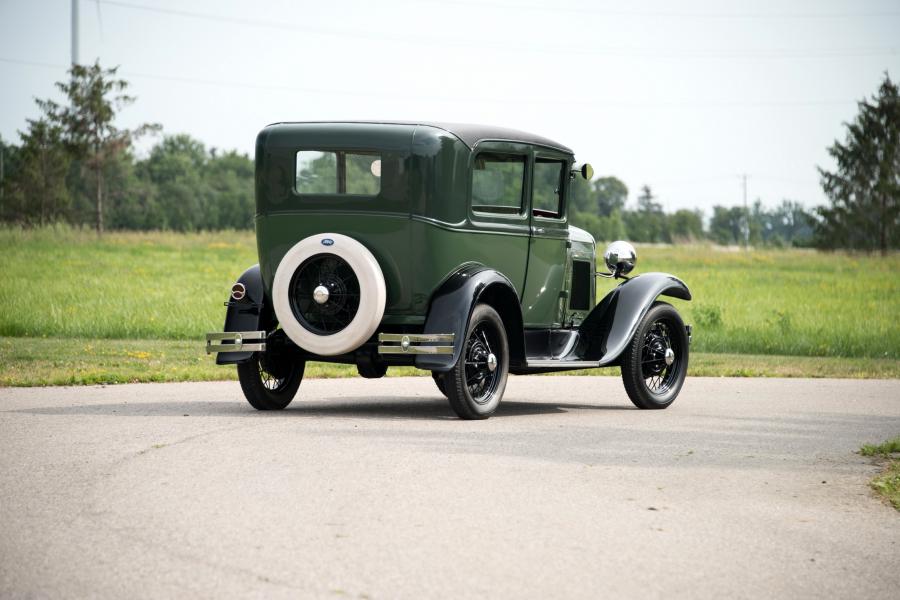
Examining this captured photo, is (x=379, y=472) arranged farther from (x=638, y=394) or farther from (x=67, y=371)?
(x=67, y=371)

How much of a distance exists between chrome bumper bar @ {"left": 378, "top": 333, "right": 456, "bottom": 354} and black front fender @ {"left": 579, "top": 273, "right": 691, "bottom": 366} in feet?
6.43

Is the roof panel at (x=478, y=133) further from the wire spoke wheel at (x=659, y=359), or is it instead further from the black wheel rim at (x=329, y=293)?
the wire spoke wheel at (x=659, y=359)

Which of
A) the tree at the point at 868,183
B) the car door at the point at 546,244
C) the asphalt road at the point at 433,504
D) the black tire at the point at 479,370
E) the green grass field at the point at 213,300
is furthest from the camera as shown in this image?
the tree at the point at 868,183

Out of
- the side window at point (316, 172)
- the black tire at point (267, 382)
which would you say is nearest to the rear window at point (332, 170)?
the side window at point (316, 172)

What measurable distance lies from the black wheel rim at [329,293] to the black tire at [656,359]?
2.71 m

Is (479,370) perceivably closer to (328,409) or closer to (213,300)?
(328,409)

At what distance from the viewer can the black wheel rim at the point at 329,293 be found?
33.1 feet

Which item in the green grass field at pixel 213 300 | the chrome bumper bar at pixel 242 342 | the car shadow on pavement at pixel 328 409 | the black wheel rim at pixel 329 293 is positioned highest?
the black wheel rim at pixel 329 293

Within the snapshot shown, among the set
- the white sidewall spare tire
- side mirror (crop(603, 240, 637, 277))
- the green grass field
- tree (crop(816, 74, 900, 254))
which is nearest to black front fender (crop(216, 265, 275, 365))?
the white sidewall spare tire

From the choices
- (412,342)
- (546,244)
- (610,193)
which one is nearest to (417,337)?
(412,342)

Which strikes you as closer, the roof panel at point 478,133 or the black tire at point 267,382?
the roof panel at point 478,133

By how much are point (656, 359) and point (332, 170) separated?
3.48m

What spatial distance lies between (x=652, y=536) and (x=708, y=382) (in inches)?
347

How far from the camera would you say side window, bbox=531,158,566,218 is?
11.4 metres
